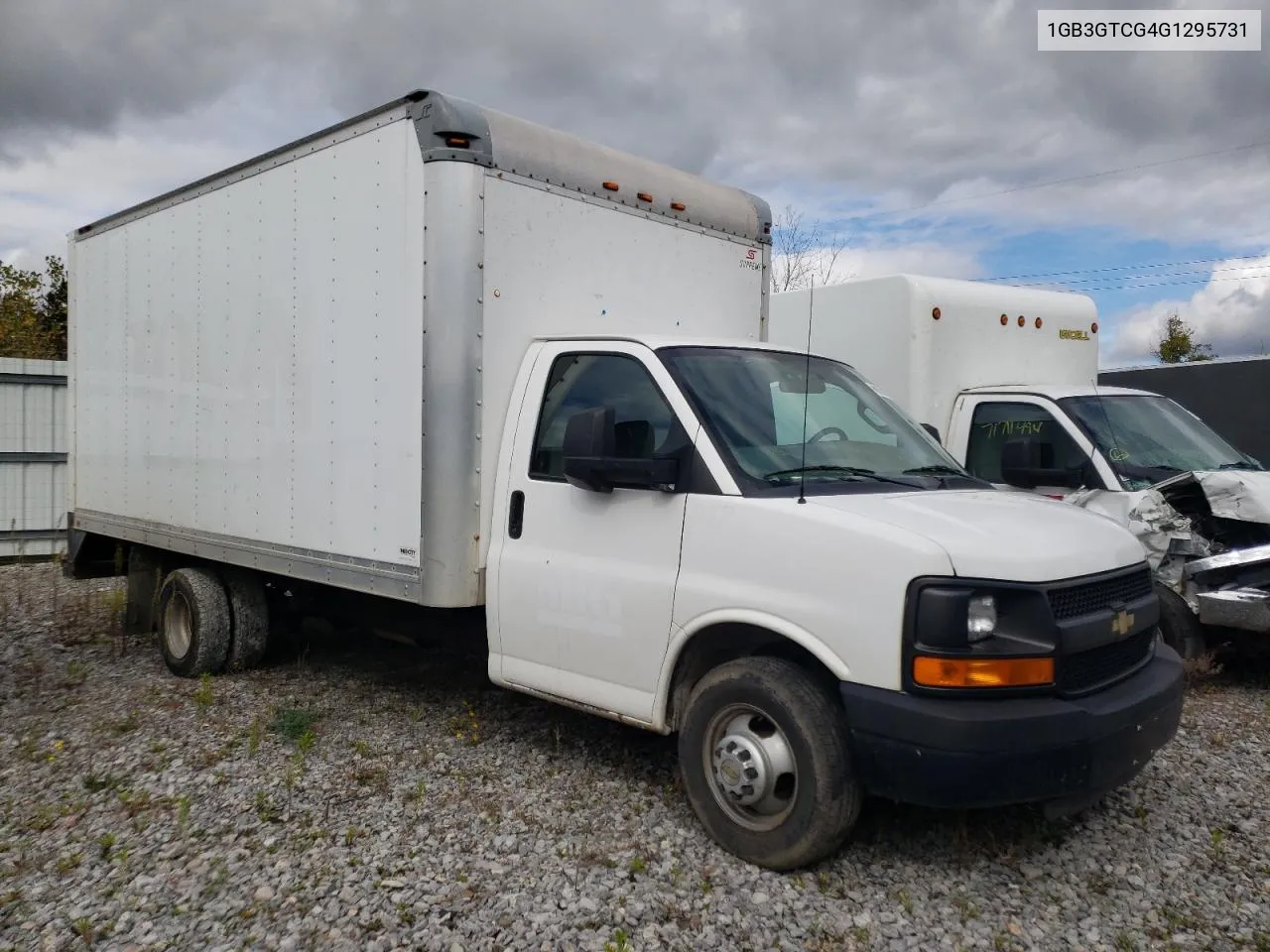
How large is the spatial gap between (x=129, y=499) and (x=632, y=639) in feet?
16.1

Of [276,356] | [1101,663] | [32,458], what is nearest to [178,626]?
[276,356]

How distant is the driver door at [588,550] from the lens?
4430 millimetres

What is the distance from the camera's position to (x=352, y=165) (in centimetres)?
552

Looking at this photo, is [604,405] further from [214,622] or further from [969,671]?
[214,622]

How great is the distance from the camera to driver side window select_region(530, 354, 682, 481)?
4.59 metres

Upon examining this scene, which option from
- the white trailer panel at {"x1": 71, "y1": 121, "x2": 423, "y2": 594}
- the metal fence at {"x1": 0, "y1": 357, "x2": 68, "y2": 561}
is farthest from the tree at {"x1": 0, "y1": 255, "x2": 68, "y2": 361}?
the white trailer panel at {"x1": 71, "y1": 121, "x2": 423, "y2": 594}

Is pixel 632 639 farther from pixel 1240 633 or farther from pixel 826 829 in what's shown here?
pixel 1240 633

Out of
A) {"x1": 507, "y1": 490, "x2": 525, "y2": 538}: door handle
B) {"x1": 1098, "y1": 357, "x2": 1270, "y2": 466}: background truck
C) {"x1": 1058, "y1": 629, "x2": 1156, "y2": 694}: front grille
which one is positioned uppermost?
{"x1": 1098, "y1": 357, "x2": 1270, "y2": 466}: background truck

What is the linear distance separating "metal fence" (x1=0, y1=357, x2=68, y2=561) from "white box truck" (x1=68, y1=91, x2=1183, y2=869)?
701cm

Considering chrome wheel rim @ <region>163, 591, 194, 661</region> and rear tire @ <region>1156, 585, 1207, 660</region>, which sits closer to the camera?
rear tire @ <region>1156, 585, 1207, 660</region>

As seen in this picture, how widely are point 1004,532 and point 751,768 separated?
4.30ft

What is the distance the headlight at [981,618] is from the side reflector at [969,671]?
8 centimetres

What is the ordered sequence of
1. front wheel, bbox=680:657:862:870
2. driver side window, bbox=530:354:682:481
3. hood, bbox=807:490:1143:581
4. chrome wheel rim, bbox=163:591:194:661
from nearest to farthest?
1. hood, bbox=807:490:1143:581
2. front wheel, bbox=680:657:862:870
3. driver side window, bbox=530:354:682:481
4. chrome wheel rim, bbox=163:591:194:661

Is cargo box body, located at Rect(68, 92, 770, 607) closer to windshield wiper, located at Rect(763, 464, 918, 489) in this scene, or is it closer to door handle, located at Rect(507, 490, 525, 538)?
door handle, located at Rect(507, 490, 525, 538)
